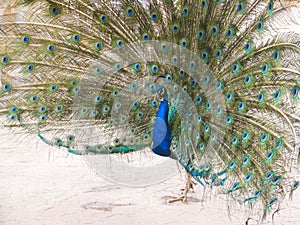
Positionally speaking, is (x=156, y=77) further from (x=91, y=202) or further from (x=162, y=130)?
(x=91, y=202)

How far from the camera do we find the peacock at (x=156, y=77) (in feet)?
10.8

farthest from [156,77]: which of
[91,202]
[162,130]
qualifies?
[91,202]

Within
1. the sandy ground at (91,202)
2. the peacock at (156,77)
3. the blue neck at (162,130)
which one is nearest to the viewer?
the peacock at (156,77)

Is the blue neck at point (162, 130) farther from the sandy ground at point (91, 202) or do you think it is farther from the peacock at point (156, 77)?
the sandy ground at point (91, 202)

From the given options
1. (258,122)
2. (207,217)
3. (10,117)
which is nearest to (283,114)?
(258,122)

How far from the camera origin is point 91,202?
13.5ft

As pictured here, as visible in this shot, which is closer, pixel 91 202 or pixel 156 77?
pixel 156 77

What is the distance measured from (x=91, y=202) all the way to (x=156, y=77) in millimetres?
1389

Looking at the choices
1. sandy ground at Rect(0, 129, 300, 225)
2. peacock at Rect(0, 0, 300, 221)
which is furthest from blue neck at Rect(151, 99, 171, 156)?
sandy ground at Rect(0, 129, 300, 225)

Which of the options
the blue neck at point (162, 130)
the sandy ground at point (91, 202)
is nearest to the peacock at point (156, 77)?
the blue neck at point (162, 130)

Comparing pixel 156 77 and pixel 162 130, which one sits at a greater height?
pixel 156 77

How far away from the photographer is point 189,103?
341 cm

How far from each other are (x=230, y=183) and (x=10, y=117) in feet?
5.58

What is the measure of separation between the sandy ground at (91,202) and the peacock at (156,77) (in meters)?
0.54
